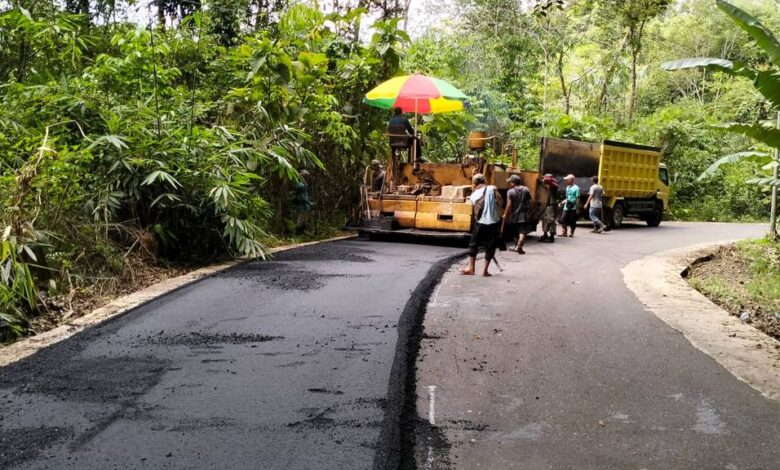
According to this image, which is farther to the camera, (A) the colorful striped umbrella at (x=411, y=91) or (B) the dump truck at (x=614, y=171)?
(B) the dump truck at (x=614, y=171)

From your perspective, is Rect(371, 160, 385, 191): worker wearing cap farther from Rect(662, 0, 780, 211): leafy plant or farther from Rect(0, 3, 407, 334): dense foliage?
Rect(662, 0, 780, 211): leafy plant

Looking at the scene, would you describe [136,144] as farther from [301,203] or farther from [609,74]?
[609,74]

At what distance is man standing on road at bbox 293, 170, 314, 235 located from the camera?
533 inches

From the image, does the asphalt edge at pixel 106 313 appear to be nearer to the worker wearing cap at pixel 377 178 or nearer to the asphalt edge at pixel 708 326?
the worker wearing cap at pixel 377 178

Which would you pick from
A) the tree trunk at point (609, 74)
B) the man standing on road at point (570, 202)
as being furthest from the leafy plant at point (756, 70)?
the tree trunk at point (609, 74)

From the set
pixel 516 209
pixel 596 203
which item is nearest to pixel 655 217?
pixel 596 203

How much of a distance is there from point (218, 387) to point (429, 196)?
9.55 metres

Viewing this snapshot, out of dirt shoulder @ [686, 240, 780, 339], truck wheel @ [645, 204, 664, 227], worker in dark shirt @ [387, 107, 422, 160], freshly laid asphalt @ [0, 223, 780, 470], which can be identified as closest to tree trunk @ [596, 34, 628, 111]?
truck wheel @ [645, 204, 664, 227]

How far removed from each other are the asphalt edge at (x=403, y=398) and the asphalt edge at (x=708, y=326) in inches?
99.7

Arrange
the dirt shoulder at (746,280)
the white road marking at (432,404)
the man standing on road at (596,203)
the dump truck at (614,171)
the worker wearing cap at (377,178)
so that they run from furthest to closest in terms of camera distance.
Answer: the dump truck at (614,171) → the man standing on road at (596,203) → the worker wearing cap at (377,178) → the dirt shoulder at (746,280) → the white road marking at (432,404)

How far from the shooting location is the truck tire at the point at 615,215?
20.6m

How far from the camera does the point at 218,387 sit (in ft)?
15.7

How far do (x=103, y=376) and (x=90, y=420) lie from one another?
0.90 metres

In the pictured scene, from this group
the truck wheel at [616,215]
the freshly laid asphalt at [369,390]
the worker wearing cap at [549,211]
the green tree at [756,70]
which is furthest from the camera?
the truck wheel at [616,215]
